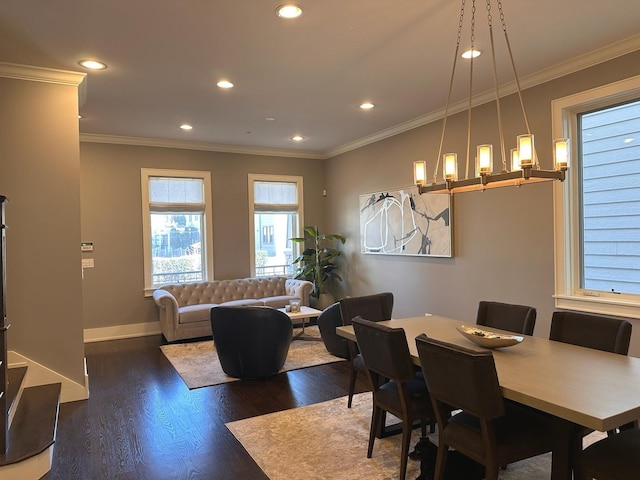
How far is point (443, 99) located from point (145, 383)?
14.4ft

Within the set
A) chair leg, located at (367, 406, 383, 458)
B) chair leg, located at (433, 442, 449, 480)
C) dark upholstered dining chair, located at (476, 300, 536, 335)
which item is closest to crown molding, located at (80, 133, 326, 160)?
dark upholstered dining chair, located at (476, 300, 536, 335)

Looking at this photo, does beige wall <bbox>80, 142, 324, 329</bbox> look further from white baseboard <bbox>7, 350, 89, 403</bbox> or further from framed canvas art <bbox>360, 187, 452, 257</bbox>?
white baseboard <bbox>7, 350, 89, 403</bbox>

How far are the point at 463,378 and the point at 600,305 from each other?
Answer: 2.58 metres

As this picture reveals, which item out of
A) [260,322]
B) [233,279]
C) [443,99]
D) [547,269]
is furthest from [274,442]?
[233,279]

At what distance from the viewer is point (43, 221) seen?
12.7ft

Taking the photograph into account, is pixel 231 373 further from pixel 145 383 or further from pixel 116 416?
pixel 116 416

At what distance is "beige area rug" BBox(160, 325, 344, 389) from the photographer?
4.57m

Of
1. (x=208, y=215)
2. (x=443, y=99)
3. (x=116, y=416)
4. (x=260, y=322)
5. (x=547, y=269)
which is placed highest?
(x=443, y=99)

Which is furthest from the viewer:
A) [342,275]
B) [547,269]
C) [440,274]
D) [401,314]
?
[342,275]

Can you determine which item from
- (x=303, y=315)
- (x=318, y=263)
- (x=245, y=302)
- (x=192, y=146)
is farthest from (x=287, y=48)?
(x=318, y=263)

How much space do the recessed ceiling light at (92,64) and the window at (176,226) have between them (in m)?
2.90

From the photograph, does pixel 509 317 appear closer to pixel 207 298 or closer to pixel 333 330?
pixel 333 330

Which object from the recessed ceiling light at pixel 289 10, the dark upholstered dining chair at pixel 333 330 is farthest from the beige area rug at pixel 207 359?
the recessed ceiling light at pixel 289 10

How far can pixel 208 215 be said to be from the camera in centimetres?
710
